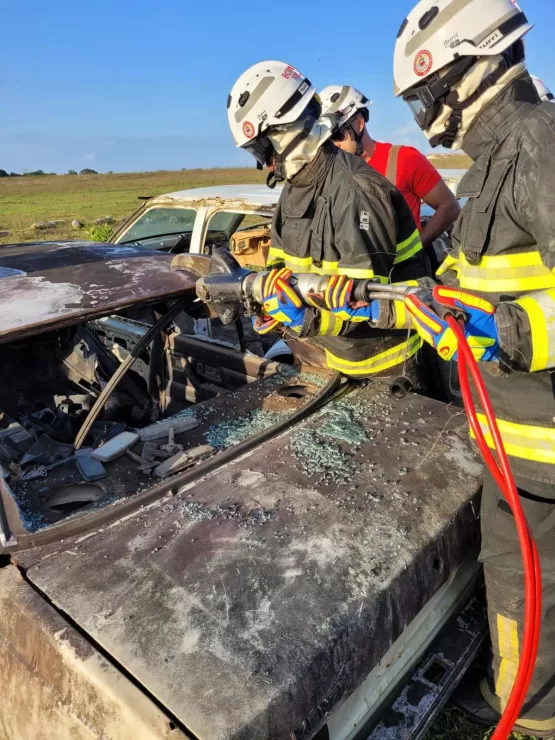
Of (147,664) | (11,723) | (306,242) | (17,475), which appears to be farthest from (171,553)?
(306,242)

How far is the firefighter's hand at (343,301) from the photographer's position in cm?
199

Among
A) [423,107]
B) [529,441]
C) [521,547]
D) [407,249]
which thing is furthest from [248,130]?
[521,547]

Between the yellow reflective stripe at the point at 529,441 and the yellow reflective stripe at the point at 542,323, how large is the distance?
338 millimetres

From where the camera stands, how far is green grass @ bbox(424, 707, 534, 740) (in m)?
2.10

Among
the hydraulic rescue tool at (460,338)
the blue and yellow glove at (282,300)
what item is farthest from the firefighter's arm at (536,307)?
the blue and yellow glove at (282,300)

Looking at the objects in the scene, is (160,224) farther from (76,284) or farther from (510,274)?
(510,274)

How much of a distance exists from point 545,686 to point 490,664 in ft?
0.66

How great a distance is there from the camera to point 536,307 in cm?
137

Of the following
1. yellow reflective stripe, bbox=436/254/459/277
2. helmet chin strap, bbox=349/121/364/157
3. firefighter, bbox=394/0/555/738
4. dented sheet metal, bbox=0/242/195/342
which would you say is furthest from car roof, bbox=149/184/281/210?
firefighter, bbox=394/0/555/738

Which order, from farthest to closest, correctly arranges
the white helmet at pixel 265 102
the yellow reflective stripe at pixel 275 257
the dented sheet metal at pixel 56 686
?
the yellow reflective stripe at pixel 275 257, the white helmet at pixel 265 102, the dented sheet metal at pixel 56 686

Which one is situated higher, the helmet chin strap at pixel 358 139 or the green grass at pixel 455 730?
the helmet chin strap at pixel 358 139

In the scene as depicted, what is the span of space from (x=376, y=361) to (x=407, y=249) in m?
0.52

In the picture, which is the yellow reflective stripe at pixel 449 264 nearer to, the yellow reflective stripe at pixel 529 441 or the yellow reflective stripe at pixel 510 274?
the yellow reflective stripe at pixel 510 274

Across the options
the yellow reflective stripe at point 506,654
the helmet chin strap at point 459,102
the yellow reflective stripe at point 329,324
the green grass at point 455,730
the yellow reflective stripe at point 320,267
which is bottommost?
the green grass at point 455,730
